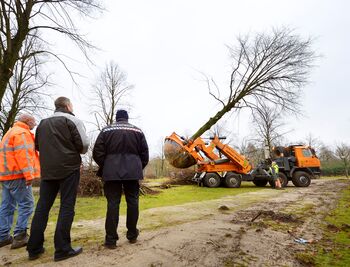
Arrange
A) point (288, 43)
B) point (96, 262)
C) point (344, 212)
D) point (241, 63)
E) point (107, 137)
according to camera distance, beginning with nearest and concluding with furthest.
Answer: point (96, 262) → point (107, 137) → point (344, 212) → point (288, 43) → point (241, 63)

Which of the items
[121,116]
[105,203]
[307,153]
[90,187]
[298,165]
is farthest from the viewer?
[307,153]

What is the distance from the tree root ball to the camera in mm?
12516

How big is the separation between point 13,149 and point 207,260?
297 centimetres

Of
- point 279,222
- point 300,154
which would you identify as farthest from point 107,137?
point 300,154

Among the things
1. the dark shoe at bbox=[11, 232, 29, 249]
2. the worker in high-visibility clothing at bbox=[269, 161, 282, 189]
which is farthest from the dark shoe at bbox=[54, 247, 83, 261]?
the worker in high-visibility clothing at bbox=[269, 161, 282, 189]

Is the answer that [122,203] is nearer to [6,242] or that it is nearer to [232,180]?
[6,242]

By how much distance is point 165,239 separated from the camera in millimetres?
3371

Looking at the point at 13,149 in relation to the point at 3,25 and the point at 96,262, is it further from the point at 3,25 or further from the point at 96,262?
the point at 3,25

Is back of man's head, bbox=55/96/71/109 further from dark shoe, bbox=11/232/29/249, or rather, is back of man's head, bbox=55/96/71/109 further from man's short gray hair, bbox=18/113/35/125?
dark shoe, bbox=11/232/29/249

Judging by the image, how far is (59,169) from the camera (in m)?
3.07

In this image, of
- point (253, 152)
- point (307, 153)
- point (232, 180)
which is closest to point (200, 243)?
point (232, 180)

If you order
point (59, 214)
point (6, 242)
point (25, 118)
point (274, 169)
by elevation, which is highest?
point (25, 118)

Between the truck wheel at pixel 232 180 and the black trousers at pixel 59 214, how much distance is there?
1109 cm

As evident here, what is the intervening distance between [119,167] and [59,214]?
2.89ft
